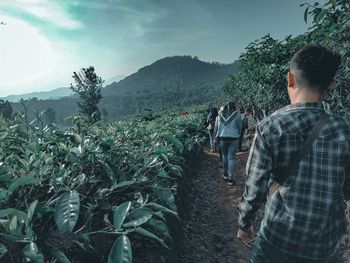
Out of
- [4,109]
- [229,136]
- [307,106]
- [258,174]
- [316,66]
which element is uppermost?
[316,66]

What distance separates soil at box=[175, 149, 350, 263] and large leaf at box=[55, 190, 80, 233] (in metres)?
2.27

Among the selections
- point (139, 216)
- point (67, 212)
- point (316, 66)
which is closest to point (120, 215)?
point (139, 216)

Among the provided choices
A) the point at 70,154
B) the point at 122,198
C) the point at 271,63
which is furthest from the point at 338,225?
the point at 271,63

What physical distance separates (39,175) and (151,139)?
2.26m

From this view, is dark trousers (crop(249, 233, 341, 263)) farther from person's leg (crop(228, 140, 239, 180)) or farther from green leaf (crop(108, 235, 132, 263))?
person's leg (crop(228, 140, 239, 180))

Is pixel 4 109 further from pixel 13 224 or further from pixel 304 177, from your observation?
pixel 304 177

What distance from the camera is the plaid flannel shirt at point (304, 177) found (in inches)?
84.7

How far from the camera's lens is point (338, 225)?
2248 mm

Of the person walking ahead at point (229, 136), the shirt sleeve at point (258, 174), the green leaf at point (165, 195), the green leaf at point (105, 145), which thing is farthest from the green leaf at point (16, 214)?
the person walking ahead at point (229, 136)

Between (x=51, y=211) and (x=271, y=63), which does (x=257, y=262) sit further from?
(x=271, y=63)

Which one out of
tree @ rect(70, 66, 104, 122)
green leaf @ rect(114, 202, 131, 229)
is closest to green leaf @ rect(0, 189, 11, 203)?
green leaf @ rect(114, 202, 131, 229)

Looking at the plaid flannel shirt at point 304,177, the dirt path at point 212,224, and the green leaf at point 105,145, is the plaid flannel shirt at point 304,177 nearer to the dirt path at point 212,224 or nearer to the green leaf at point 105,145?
the green leaf at point 105,145

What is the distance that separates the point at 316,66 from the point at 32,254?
1849mm

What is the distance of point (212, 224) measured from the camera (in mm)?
6469
